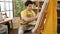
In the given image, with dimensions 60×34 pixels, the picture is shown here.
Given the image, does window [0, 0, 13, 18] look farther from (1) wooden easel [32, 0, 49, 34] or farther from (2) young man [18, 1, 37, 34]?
(1) wooden easel [32, 0, 49, 34]

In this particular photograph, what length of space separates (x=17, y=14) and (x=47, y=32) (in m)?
4.50

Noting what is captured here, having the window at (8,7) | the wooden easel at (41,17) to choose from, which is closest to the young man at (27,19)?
the wooden easel at (41,17)

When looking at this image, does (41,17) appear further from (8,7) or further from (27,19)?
(8,7)

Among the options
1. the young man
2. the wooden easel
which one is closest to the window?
the young man

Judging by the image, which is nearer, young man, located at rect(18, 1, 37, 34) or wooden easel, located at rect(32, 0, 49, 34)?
wooden easel, located at rect(32, 0, 49, 34)

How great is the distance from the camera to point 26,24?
6.64 ft

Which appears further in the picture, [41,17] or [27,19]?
[27,19]

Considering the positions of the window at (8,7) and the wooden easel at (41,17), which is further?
the window at (8,7)

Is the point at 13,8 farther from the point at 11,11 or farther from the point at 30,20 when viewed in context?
the point at 30,20

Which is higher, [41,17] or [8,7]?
[8,7]

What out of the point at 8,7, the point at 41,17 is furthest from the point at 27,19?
the point at 8,7

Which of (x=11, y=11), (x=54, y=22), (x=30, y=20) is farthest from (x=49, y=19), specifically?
(x=11, y=11)

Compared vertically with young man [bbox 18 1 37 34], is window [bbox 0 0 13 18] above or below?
above

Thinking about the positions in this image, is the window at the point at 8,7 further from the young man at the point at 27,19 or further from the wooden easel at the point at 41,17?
the wooden easel at the point at 41,17
